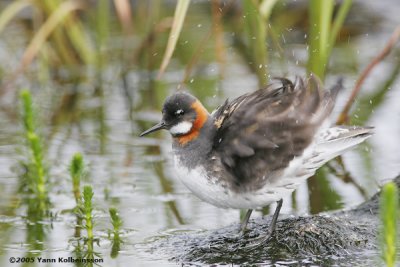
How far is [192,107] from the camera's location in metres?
6.31

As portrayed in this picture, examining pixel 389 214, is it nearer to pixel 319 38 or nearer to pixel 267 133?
pixel 267 133

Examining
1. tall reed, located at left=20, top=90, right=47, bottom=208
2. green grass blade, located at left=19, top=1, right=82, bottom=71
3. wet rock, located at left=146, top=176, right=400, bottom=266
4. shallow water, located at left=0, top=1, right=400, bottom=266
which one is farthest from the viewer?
green grass blade, located at left=19, top=1, right=82, bottom=71

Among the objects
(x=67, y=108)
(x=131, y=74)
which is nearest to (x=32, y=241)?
(x=67, y=108)

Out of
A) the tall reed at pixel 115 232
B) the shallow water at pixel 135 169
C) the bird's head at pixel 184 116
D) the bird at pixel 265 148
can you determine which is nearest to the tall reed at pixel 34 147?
the shallow water at pixel 135 169

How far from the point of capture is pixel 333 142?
6160 mm

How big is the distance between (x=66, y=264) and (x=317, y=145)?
77.8 inches

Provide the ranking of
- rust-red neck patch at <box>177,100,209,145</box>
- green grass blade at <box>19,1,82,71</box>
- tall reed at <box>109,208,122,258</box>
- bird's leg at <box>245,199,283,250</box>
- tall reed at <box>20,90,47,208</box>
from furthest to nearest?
1. green grass blade at <box>19,1,82,71</box>
2. tall reed at <box>20,90,47,208</box>
3. tall reed at <box>109,208,122,258</box>
4. rust-red neck patch at <box>177,100,209,145</box>
5. bird's leg at <box>245,199,283,250</box>

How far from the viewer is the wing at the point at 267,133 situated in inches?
233

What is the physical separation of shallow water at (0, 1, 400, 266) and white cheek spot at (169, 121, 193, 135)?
895 mm

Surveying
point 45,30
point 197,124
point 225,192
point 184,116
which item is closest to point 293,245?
point 225,192

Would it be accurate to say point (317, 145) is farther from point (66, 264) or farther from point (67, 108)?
point (67, 108)

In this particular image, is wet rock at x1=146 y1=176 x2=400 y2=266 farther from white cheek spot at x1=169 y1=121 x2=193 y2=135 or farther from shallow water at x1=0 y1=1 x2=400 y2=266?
white cheek spot at x1=169 y1=121 x2=193 y2=135

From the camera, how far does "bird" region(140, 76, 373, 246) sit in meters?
5.93

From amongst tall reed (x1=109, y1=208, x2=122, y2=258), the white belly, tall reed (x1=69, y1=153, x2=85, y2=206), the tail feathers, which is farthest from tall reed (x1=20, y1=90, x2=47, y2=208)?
the tail feathers
